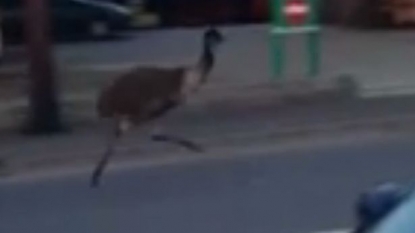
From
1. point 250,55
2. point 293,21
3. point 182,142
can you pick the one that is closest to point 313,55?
point 293,21

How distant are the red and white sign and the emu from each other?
7.61 meters

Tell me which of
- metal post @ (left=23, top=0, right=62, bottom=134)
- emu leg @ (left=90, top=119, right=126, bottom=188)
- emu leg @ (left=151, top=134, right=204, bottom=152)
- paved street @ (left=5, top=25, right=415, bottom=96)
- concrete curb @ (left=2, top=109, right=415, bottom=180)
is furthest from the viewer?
paved street @ (left=5, top=25, right=415, bottom=96)


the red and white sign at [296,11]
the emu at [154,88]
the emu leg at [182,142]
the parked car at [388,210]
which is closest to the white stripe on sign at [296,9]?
the red and white sign at [296,11]

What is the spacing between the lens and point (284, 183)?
11.9m

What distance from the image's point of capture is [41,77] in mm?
15906

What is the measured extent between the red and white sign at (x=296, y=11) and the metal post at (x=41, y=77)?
11.9ft

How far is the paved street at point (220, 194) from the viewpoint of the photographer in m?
10.2

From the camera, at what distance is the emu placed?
10.2 m

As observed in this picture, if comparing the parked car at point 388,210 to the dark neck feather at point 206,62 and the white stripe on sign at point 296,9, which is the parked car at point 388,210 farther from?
the white stripe on sign at point 296,9

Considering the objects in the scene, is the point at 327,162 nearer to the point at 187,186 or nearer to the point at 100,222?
the point at 187,186

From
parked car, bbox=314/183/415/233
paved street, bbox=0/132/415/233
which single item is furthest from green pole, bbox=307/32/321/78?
parked car, bbox=314/183/415/233

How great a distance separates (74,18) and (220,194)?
18.1 metres

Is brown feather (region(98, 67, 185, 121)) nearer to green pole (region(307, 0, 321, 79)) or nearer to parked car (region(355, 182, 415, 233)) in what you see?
parked car (region(355, 182, 415, 233))

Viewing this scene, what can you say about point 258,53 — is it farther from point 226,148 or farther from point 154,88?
point 154,88
